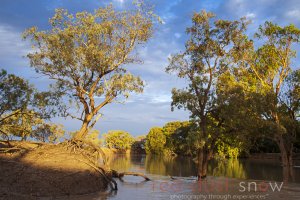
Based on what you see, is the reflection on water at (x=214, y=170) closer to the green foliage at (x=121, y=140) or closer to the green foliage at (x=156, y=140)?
the green foliage at (x=156, y=140)

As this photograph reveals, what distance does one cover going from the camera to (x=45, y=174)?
17.3m

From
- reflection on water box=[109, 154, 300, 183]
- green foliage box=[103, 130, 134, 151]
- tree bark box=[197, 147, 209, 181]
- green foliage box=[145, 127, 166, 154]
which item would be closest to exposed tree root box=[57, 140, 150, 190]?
tree bark box=[197, 147, 209, 181]

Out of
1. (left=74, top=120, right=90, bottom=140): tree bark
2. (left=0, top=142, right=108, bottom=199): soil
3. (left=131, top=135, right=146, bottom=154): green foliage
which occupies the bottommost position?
(left=0, top=142, right=108, bottom=199): soil

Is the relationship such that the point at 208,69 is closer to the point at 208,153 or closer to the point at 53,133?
the point at 208,153

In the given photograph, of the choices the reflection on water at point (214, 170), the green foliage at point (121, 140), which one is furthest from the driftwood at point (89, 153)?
the green foliage at point (121, 140)

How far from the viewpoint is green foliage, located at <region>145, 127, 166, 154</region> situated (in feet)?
385

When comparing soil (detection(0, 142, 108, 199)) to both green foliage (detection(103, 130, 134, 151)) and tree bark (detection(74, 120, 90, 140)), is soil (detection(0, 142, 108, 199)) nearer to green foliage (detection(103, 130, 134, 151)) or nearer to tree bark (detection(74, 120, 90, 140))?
tree bark (detection(74, 120, 90, 140))

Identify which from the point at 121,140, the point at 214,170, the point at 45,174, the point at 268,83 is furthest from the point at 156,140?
the point at 45,174

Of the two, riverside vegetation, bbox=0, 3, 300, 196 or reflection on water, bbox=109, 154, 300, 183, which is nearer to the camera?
riverside vegetation, bbox=0, 3, 300, 196

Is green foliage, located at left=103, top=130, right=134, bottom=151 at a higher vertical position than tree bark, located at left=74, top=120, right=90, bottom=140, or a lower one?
higher

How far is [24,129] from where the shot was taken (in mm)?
24172

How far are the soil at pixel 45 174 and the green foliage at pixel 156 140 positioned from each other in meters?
97.5

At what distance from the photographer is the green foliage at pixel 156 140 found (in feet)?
385

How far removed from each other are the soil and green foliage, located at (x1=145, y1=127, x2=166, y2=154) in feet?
320
